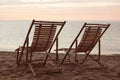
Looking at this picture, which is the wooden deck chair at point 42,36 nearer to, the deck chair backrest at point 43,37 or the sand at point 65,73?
the deck chair backrest at point 43,37

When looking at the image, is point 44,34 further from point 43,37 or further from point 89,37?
point 89,37

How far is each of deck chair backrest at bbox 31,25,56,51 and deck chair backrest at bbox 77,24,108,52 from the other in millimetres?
793

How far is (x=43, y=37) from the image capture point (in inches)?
302

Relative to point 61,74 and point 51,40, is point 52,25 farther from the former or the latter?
point 61,74

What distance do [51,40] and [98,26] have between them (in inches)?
45.9

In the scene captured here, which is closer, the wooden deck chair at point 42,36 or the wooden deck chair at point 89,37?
the wooden deck chair at point 42,36

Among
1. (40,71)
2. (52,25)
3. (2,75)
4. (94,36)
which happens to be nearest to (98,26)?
(94,36)

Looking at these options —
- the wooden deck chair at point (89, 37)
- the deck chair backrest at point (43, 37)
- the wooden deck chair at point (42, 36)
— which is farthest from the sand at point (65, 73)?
the deck chair backrest at point (43, 37)

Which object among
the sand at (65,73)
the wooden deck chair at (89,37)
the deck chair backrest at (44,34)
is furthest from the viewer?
the wooden deck chair at (89,37)

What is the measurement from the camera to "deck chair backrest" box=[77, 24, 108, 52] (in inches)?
313

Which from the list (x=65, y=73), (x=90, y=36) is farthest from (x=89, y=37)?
(x=65, y=73)

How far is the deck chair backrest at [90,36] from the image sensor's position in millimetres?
7962

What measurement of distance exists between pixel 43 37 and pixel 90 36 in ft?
3.89

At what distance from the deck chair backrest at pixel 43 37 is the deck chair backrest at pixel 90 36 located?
793mm
